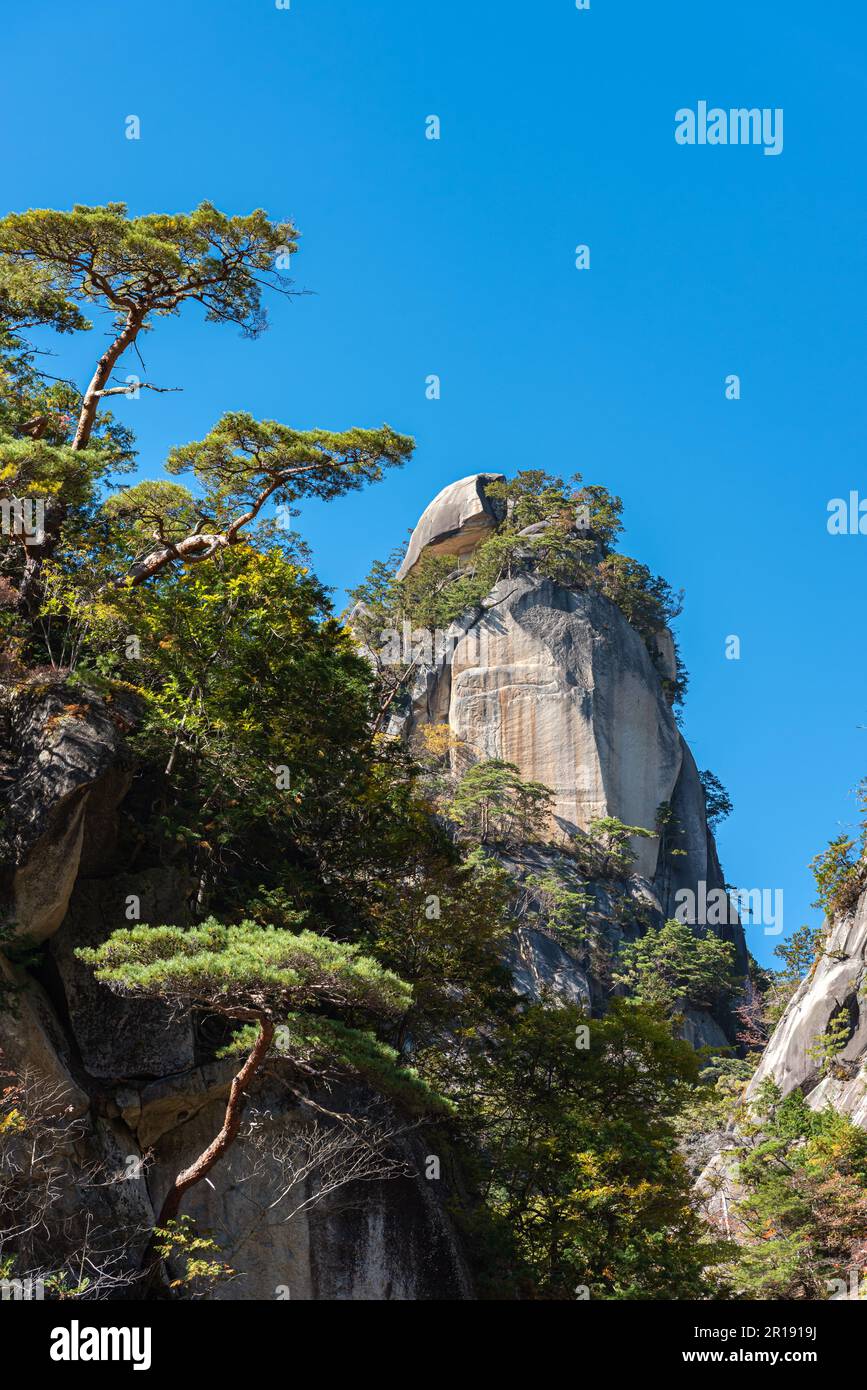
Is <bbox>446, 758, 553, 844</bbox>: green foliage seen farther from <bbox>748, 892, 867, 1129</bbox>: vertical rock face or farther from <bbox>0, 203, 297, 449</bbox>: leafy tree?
<bbox>0, 203, 297, 449</bbox>: leafy tree

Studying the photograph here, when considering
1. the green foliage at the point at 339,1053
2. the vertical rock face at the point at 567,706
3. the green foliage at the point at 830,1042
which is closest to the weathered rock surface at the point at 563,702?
the vertical rock face at the point at 567,706

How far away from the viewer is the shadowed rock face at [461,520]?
4462 cm

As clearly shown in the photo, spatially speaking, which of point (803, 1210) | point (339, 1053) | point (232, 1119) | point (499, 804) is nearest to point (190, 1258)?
point (232, 1119)

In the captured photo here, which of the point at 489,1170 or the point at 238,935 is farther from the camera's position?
the point at 489,1170

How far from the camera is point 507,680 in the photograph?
40594mm

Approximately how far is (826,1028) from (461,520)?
28789 millimetres

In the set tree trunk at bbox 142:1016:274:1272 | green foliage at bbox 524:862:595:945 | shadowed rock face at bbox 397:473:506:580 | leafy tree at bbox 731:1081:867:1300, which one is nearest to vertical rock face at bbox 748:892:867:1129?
leafy tree at bbox 731:1081:867:1300

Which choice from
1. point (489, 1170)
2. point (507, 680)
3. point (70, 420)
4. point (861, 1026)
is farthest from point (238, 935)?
point (507, 680)

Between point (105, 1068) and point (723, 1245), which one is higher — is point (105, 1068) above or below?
above

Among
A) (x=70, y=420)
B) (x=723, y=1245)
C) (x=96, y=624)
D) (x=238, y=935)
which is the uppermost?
(x=70, y=420)

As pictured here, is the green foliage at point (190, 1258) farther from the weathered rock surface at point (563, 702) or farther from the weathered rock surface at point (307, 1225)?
the weathered rock surface at point (563, 702)

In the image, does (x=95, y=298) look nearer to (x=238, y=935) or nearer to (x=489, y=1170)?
(x=238, y=935)

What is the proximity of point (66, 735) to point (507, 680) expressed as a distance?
95.0 ft
